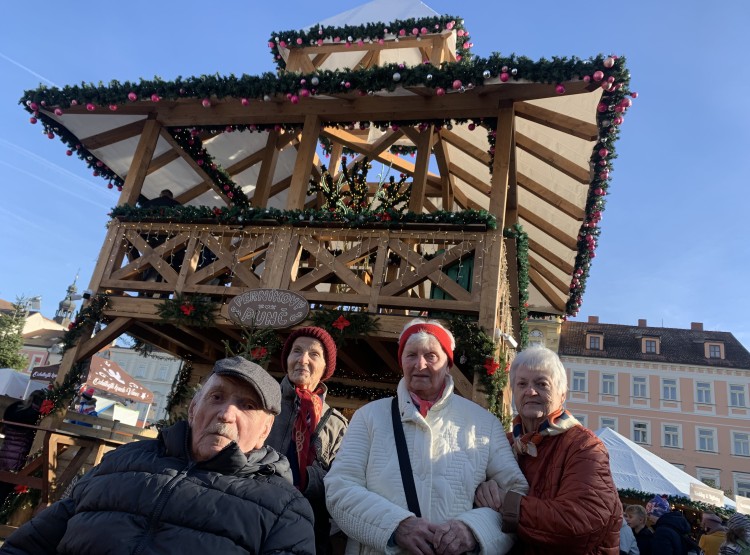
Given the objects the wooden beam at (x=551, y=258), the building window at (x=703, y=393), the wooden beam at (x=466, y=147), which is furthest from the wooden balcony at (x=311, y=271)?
the building window at (x=703, y=393)

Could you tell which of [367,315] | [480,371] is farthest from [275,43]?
[480,371]

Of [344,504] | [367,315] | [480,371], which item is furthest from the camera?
[367,315]

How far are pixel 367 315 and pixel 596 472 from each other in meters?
4.40

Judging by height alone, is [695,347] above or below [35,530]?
above

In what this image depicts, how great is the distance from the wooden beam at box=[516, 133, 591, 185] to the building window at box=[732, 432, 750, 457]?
31.2 meters

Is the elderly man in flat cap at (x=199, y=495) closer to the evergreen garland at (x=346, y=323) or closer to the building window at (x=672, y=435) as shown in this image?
the evergreen garland at (x=346, y=323)

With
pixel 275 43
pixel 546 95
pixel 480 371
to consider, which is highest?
pixel 275 43

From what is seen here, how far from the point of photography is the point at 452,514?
206 centimetres

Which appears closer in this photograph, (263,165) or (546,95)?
(546,95)

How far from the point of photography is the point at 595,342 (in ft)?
119

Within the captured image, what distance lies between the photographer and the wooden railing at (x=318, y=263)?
6.39 metres

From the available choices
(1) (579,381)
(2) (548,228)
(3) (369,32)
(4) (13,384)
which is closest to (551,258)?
(2) (548,228)

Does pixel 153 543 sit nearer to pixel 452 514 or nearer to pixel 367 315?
pixel 452 514

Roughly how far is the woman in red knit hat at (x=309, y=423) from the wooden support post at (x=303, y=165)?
14.9ft
